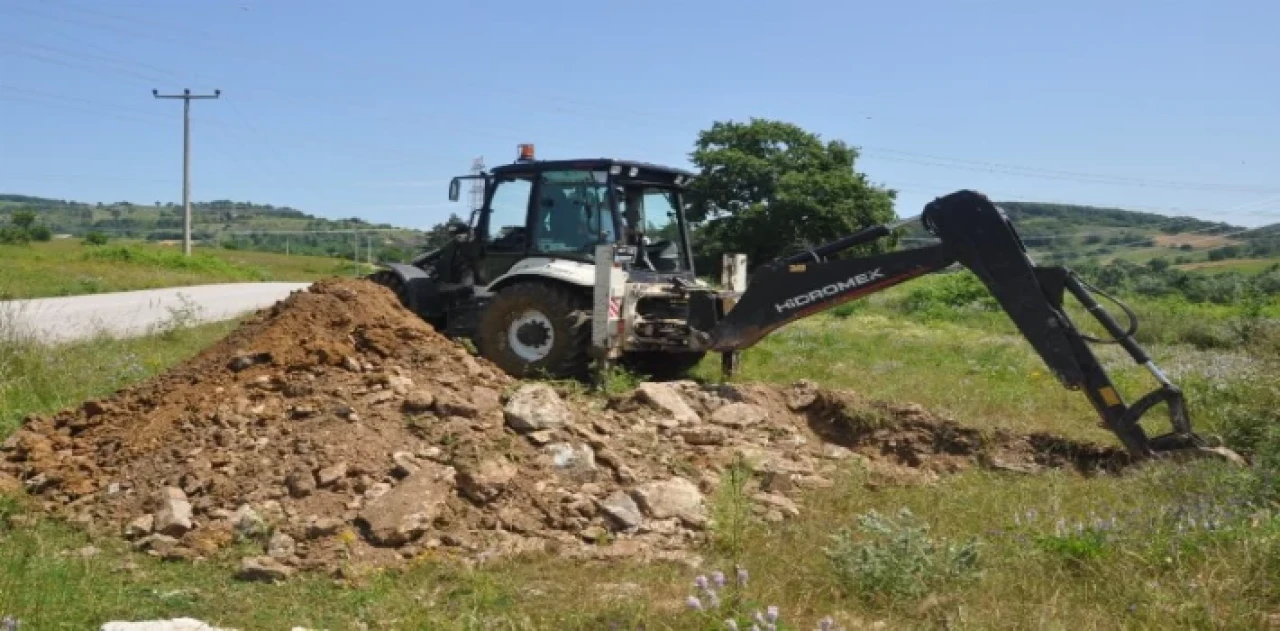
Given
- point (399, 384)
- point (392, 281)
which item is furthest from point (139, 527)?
point (392, 281)

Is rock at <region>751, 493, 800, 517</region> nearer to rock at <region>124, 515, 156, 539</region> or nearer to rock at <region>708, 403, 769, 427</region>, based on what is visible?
rock at <region>708, 403, 769, 427</region>

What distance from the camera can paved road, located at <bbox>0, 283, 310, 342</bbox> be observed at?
549 inches

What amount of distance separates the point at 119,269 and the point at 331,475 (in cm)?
3169

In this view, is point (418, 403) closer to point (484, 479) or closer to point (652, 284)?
point (484, 479)

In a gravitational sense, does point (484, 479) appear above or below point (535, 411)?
below

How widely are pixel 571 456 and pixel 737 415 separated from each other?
2.07 meters

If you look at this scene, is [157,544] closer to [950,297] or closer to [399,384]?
[399,384]


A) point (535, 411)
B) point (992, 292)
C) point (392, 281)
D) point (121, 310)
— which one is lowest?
point (121, 310)

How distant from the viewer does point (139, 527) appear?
19.6ft

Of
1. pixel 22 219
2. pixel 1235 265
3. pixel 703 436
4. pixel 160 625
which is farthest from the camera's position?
pixel 22 219

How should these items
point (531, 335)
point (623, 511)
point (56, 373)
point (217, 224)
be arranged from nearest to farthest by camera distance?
1. point (623, 511)
2. point (56, 373)
3. point (531, 335)
4. point (217, 224)

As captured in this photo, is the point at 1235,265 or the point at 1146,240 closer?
the point at 1235,265

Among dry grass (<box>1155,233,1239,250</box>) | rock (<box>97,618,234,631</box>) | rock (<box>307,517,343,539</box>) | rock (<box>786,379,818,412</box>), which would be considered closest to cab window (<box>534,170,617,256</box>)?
rock (<box>786,379,818,412</box>)

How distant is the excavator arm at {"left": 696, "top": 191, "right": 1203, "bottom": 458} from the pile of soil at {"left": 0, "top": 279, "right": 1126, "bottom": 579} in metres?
0.69
